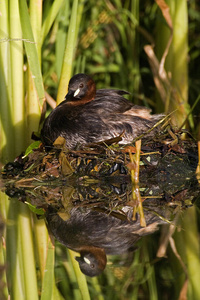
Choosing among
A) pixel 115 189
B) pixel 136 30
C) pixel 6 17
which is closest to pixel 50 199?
pixel 115 189

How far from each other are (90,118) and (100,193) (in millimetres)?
827

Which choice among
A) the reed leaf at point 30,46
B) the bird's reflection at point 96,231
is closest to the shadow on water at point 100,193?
the bird's reflection at point 96,231

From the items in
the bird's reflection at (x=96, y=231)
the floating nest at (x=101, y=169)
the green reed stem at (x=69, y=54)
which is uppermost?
the green reed stem at (x=69, y=54)

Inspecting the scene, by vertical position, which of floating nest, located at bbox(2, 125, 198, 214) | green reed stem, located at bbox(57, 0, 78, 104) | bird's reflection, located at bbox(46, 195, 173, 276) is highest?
green reed stem, located at bbox(57, 0, 78, 104)

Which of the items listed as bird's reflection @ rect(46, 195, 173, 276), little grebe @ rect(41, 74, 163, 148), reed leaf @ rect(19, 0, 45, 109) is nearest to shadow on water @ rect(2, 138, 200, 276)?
bird's reflection @ rect(46, 195, 173, 276)

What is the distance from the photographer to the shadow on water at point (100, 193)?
305 cm

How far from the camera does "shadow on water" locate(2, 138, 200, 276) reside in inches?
120

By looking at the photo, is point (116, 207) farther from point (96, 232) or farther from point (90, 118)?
point (90, 118)

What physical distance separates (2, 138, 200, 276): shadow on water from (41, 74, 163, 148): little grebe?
141 millimetres

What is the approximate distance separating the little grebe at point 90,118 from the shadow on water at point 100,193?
141mm

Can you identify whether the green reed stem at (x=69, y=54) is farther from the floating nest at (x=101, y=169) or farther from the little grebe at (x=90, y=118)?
the floating nest at (x=101, y=169)

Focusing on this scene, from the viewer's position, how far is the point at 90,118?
4625mm

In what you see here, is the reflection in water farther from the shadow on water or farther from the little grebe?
the little grebe

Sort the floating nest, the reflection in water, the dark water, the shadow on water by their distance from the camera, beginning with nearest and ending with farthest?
the dark water < the reflection in water < the shadow on water < the floating nest
